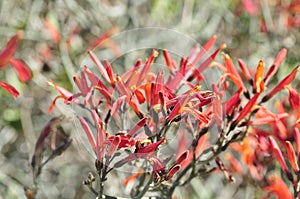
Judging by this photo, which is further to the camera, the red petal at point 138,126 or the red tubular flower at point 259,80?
the red tubular flower at point 259,80

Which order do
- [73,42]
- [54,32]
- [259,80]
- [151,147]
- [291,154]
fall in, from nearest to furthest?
[151,147] < [291,154] < [259,80] < [54,32] < [73,42]

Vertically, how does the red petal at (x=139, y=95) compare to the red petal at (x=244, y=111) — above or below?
above

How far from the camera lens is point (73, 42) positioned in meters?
3.00

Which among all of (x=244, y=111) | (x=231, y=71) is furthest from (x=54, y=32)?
(x=244, y=111)

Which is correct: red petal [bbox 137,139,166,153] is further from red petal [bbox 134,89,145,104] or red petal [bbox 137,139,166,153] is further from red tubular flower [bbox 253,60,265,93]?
red tubular flower [bbox 253,60,265,93]

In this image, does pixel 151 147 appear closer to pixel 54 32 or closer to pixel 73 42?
pixel 54 32

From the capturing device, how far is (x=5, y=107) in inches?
116

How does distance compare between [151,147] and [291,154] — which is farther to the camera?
[291,154]

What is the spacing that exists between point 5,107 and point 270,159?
5.12ft

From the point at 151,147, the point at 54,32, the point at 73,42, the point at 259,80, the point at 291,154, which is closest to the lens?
the point at 151,147

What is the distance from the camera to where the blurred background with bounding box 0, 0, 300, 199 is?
2.76 m

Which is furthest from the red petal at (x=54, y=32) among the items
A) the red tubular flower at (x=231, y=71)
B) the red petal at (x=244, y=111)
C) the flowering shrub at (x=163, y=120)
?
the red petal at (x=244, y=111)

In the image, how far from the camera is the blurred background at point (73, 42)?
9.07 ft

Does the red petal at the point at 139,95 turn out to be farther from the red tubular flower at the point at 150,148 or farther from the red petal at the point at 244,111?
the red petal at the point at 244,111
